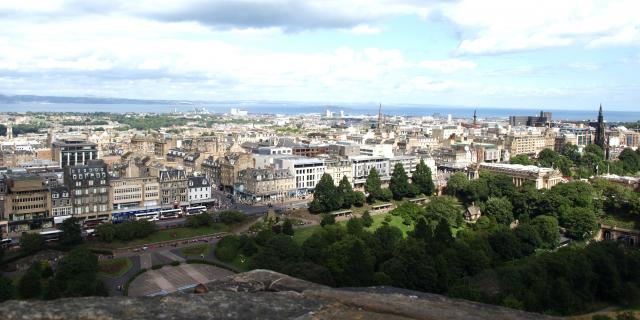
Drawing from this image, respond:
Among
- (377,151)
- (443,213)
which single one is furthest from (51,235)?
(377,151)

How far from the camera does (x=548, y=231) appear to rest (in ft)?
195

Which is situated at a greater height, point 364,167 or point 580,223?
point 364,167

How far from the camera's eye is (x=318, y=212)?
7288 centimetres

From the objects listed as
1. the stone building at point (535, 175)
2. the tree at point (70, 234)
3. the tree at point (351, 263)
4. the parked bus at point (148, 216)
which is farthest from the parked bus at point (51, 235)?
the stone building at point (535, 175)

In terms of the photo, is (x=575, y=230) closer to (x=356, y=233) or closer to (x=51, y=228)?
(x=356, y=233)

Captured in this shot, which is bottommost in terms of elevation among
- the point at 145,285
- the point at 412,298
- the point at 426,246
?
the point at 145,285

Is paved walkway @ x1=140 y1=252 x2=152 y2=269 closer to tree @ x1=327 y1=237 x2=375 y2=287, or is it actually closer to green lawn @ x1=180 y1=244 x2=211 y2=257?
green lawn @ x1=180 y1=244 x2=211 y2=257

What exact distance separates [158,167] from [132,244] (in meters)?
24.1

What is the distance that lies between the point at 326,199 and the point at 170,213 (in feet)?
64.5

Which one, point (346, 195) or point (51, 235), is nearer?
point (51, 235)

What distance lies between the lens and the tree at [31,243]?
50781 mm

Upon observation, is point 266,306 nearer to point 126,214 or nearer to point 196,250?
point 196,250

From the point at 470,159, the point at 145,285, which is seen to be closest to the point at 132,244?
the point at 145,285

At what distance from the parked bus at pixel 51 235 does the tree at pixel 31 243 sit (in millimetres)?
3176
